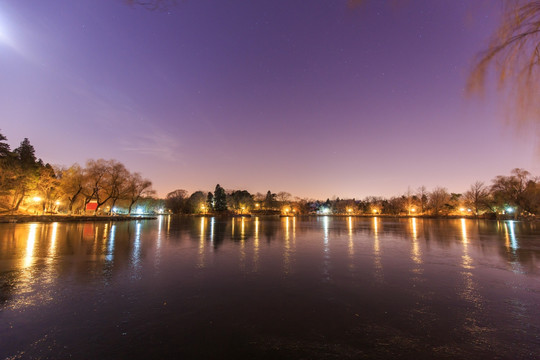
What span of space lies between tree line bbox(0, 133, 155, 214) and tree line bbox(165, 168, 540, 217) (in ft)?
167

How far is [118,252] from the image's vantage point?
1318cm

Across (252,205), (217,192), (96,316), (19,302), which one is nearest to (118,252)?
(19,302)

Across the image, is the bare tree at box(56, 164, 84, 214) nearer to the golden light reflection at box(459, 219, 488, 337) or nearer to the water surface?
the water surface

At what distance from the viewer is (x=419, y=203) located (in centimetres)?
10494

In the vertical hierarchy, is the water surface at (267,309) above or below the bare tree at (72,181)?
below

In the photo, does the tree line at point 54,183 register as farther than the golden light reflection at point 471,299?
Yes

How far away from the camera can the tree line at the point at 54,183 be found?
131ft

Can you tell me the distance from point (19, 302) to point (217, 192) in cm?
9866

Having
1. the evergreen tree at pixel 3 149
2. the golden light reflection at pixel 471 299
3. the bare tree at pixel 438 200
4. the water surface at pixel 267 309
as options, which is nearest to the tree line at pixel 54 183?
the evergreen tree at pixel 3 149

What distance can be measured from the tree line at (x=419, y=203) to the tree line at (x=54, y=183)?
5080 centimetres

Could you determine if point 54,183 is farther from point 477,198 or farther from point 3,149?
point 477,198

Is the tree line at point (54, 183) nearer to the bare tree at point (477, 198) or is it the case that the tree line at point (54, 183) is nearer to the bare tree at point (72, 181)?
the bare tree at point (72, 181)

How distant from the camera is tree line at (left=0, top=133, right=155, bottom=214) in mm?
39812

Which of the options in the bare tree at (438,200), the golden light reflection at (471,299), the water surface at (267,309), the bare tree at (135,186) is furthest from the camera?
the bare tree at (438,200)
